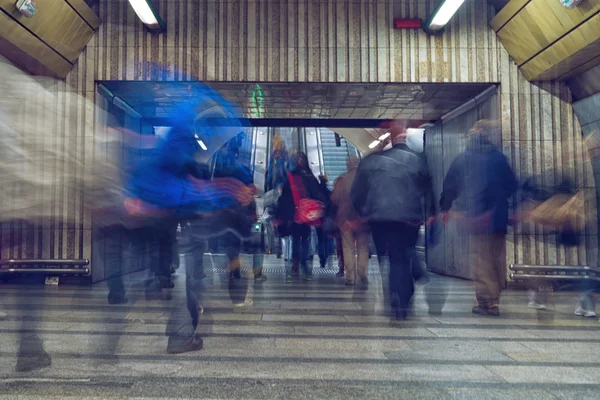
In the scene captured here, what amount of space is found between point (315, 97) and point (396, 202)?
4.99 m

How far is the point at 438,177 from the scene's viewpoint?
1129cm

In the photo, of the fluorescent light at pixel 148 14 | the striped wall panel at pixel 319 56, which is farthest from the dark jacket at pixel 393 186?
the fluorescent light at pixel 148 14

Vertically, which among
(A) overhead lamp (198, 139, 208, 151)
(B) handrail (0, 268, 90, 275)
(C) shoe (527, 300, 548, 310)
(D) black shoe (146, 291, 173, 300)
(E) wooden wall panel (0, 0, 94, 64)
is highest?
(E) wooden wall panel (0, 0, 94, 64)

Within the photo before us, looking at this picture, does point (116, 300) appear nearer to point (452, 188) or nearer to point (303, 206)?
point (303, 206)

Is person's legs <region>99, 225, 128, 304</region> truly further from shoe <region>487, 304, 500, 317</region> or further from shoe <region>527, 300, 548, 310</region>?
shoe <region>527, 300, 548, 310</region>

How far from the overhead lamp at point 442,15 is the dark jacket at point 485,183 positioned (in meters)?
2.86

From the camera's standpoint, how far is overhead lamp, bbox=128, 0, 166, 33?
750 centimetres

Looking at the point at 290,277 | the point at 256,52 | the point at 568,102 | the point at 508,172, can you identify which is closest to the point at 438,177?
the point at 568,102

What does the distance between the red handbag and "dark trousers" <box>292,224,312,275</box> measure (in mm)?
414

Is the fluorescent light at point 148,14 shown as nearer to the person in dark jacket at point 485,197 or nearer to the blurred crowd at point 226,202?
the blurred crowd at point 226,202

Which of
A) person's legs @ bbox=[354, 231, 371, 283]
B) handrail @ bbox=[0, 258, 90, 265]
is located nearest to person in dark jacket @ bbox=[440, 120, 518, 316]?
person's legs @ bbox=[354, 231, 371, 283]

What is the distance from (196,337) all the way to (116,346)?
0.61m

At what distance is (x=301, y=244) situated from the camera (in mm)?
8930

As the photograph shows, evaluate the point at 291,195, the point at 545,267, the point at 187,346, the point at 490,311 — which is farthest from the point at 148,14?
the point at 545,267
